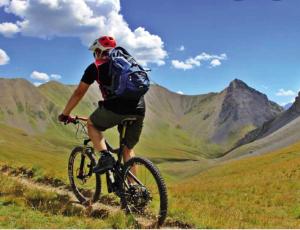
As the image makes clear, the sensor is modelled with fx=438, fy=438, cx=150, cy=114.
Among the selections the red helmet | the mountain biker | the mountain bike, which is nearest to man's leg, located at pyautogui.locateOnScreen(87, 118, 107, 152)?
the mountain biker

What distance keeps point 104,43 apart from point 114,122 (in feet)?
5.91

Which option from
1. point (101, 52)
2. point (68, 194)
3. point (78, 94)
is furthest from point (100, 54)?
point (68, 194)

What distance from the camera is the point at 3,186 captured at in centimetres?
1250

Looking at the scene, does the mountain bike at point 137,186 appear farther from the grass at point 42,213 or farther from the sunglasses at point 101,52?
the sunglasses at point 101,52

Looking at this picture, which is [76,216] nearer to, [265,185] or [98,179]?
[98,179]

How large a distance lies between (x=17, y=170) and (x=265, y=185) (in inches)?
1192

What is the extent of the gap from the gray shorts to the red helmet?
1345mm

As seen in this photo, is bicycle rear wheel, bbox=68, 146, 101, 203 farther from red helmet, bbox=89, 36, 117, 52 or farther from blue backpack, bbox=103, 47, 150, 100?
red helmet, bbox=89, 36, 117, 52

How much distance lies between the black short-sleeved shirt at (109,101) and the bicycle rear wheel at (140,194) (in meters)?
1.07

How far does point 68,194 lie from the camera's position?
43.2 ft

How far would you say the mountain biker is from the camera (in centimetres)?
953

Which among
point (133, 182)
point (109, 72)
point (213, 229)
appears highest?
point (109, 72)

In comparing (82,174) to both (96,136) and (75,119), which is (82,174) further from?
(96,136)

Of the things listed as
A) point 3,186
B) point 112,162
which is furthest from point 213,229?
point 3,186
